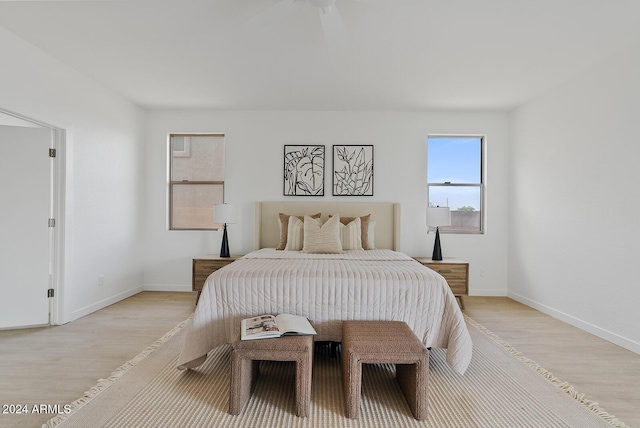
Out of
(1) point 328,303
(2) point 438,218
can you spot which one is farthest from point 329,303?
(2) point 438,218

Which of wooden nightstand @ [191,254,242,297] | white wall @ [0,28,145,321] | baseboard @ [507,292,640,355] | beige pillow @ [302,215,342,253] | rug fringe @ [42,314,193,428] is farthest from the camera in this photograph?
wooden nightstand @ [191,254,242,297]

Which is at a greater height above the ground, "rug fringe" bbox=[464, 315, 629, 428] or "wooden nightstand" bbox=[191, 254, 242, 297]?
"wooden nightstand" bbox=[191, 254, 242, 297]

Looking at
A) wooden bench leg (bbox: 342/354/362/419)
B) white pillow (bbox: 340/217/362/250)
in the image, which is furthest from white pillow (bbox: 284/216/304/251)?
wooden bench leg (bbox: 342/354/362/419)

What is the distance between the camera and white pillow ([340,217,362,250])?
3863 mm

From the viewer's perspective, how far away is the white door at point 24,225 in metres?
3.01

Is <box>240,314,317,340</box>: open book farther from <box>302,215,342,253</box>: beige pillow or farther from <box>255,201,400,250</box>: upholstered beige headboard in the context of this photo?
<box>255,201,400,250</box>: upholstered beige headboard

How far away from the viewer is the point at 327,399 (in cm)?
187

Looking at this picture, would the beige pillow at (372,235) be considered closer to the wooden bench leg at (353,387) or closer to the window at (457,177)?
the window at (457,177)

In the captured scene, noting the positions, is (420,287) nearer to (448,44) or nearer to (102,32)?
(448,44)

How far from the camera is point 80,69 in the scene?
127 inches

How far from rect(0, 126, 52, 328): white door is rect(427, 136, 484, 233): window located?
443cm

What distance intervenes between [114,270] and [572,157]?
5.27 metres

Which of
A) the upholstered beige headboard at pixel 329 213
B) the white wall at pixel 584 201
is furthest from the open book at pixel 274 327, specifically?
the white wall at pixel 584 201

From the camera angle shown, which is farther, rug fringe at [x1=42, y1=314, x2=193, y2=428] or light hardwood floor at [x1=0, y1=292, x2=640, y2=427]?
light hardwood floor at [x1=0, y1=292, x2=640, y2=427]
